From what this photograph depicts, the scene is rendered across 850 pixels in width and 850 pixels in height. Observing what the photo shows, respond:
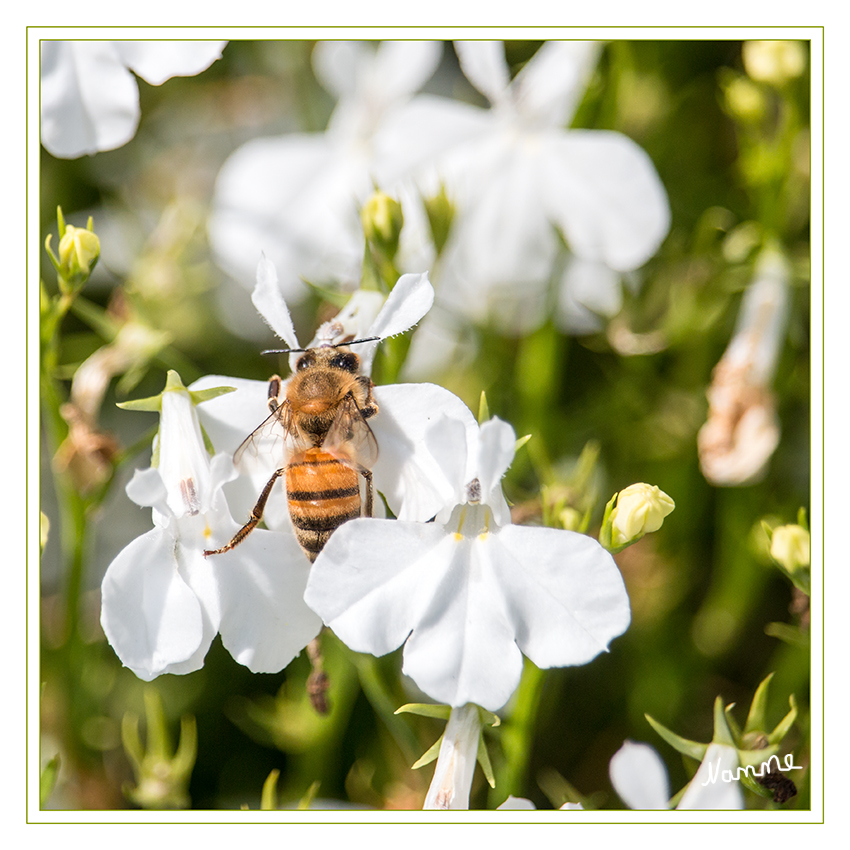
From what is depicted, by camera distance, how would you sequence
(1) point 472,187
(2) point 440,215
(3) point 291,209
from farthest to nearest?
(3) point 291,209 < (1) point 472,187 < (2) point 440,215

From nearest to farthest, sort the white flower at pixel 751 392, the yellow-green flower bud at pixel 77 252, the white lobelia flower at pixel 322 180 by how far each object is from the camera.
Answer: the yellow-green flower bud at pixel 77 252 < the white flower at pixel 751 392 < the white lobelia flower at pixel 322 180

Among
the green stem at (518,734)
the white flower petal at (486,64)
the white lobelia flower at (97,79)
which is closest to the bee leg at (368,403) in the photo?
the green stem at (518,734)

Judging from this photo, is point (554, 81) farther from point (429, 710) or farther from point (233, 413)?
point (429, 710)

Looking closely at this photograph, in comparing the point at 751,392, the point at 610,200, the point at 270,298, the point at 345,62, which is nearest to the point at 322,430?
the point at 270,298

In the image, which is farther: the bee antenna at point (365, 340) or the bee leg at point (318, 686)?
the bee leg at point (318, 686)

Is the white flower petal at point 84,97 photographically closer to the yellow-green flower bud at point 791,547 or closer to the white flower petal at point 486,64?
the white flower petal at point 486,64

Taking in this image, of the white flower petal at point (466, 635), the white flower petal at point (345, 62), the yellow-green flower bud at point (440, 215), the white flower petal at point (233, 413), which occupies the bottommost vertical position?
the white flower petal at point (466, 635)

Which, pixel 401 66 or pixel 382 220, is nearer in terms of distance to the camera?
pixel 382 220

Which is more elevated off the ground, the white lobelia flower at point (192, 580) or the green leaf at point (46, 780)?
the white lobelia flower at point (192, 580)
